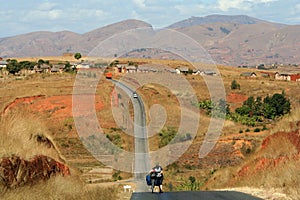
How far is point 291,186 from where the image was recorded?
15898 mm

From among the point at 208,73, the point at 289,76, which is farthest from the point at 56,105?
the point at 289,76

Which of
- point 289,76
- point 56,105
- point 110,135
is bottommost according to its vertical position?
point 110,135

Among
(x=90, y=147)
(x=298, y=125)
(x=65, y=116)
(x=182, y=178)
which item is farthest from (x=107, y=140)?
(x=298, y=125)

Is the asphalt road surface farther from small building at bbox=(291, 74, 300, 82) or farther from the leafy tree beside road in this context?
small building at bbox=(291, 74, 300, 82)

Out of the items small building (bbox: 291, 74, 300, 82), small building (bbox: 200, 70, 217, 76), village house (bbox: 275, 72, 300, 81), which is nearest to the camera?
small building (bbox: 200, 70, 217, 76)

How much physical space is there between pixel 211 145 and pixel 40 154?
111 feet

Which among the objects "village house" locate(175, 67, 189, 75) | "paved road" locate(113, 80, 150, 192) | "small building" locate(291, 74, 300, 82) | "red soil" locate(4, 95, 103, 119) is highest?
"village house" locate(175, 67, 189, 75)

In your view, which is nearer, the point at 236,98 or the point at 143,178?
the point at 143,178

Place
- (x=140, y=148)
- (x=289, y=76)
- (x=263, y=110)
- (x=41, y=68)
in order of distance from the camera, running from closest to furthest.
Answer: (x=140, y=148) → (x=263, y=110) → (x=41, y=68) → (x=289, y=76)

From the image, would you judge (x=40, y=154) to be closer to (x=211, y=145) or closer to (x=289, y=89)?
(x=211, y=145)

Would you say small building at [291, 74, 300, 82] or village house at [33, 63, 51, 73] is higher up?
village house at [33, 63, 51, 73]

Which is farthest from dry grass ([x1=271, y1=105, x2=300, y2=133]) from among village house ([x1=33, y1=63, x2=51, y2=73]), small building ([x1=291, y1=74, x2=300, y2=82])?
small building ([x1=291, y1=74, x2=300, y2=82])

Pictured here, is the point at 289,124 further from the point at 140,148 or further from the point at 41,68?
the point at 41,68

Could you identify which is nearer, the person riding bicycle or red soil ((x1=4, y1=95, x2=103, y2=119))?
the person riding bicycle
